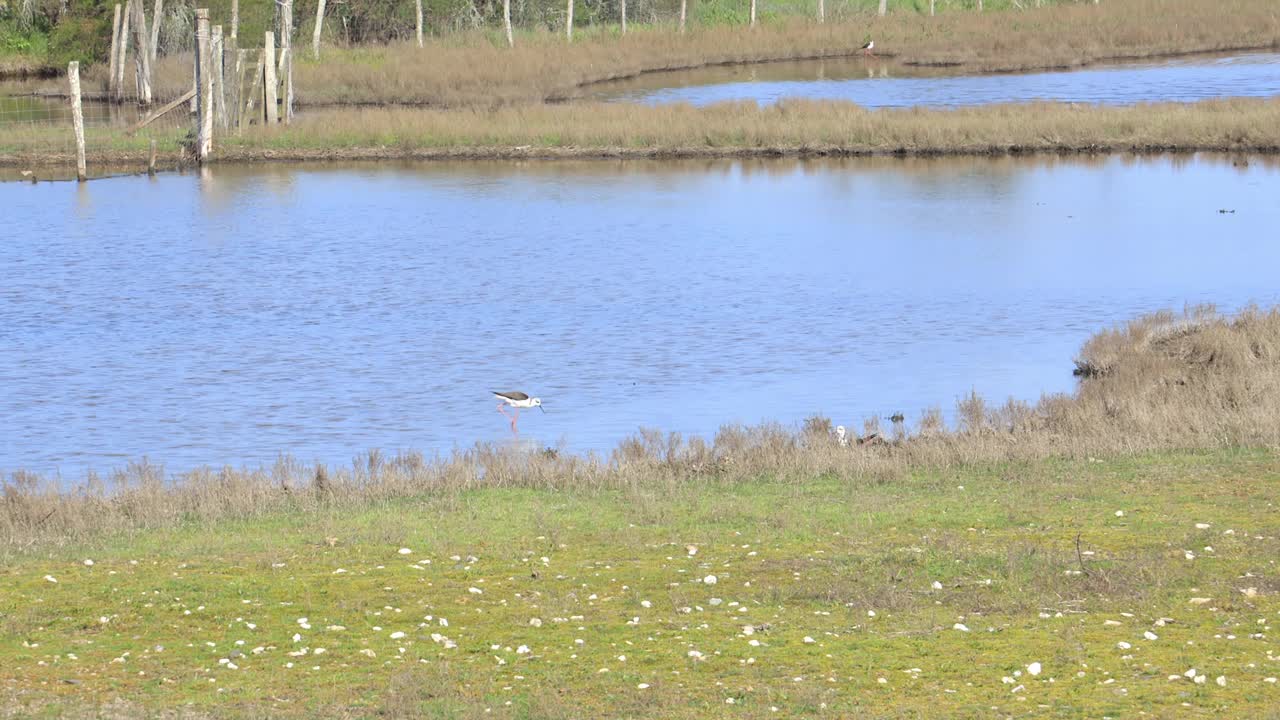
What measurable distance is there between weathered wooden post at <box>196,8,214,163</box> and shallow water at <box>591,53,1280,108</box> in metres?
18.3

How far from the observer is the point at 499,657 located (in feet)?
33.1

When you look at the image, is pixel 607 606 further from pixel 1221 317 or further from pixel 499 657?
pixel 1221 317

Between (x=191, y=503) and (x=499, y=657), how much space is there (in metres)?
5.76

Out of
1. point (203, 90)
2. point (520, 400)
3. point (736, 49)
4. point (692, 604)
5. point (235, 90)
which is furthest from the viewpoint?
point (736, 49)

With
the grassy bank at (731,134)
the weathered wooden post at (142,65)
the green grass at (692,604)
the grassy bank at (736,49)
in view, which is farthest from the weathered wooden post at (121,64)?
the green grass at (692,604)

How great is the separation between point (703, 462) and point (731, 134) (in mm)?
34158

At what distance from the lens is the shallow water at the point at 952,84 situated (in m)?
60.8

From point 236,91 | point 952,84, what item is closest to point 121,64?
point 236,91

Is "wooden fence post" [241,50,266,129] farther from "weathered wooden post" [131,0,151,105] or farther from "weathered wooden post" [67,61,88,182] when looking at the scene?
"weathered wooden post" [131,0,151,105]

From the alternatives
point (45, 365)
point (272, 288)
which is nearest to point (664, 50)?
point (272, 288)

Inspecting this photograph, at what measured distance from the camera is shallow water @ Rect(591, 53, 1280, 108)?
60781mm

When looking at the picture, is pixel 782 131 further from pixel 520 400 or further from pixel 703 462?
pixel 703 462

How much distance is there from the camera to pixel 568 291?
102 feet

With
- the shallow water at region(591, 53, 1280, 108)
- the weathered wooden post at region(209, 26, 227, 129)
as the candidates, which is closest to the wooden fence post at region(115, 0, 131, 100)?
the weathered wooden post at region(209, 26, 227, 129)
